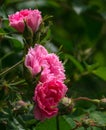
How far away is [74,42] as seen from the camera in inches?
102

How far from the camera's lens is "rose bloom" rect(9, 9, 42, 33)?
56.4 inches

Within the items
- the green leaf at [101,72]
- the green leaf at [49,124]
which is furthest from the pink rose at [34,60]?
the green leaf at [101,72]

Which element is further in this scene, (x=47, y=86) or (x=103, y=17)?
(x=103, y=17)

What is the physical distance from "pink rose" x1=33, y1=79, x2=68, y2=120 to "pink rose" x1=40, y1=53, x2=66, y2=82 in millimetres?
14

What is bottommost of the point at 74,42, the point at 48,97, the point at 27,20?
the point at 74,42

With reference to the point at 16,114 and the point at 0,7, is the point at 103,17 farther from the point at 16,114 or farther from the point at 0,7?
the point at 16,114

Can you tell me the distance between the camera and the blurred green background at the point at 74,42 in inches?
66.7

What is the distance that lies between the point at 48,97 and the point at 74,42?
124cm

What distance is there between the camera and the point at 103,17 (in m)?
2.65

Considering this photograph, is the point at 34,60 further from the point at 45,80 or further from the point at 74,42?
the point at 74,42

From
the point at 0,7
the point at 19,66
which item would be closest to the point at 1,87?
the point at 19,66

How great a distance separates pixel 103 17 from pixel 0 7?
41.6 inches

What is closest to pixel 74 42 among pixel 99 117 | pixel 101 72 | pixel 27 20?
pixel 101 72

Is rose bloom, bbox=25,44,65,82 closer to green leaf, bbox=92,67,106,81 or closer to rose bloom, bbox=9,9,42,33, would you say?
rose bloom, bbox=9,9,42,33
